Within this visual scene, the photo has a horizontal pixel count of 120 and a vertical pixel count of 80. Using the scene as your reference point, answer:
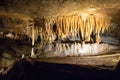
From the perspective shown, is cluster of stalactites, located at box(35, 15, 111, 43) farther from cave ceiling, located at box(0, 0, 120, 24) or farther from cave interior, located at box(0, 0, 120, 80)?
cave ceiling, located at box(0, 0, 120, 24)

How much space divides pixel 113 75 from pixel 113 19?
1.19m

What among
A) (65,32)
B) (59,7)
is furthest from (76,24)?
(59,7)

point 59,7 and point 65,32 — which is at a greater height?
point 59,7

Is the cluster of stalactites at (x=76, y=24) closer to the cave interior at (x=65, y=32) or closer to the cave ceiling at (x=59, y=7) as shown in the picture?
the cave interior at (x=65, y=32)

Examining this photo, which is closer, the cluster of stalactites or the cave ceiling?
the cave ceiling

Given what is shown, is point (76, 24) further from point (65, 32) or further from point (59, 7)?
point (59, 7)

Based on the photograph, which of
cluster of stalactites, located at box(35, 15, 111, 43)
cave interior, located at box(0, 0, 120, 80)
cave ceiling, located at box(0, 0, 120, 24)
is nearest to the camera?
cave ceiling, located at box(0, 0, 120, 24)

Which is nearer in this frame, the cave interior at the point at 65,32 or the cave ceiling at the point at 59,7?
the cave ceiling at the point at 59,7

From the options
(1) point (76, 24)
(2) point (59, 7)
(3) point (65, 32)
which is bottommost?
(3) point (65, 32)

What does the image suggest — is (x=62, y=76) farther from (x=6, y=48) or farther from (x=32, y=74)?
(x=6, y=48)

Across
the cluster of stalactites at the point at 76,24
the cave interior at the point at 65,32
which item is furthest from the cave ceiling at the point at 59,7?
the cluster of stalactites at the point at 76,24

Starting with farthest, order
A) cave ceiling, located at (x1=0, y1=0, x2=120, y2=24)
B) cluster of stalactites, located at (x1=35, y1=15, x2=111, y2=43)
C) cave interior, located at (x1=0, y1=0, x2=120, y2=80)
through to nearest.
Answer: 1. cluster of stalactites, located at (x1=35, y1=15, x2=111, y2=43)
2. cave interior, located at (x1=0, y1=0, x2=120, y2=80)
3. cave ceiling, located at (x1=0, y1=0, x2=120, y2=24)

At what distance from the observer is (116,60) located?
488 cm

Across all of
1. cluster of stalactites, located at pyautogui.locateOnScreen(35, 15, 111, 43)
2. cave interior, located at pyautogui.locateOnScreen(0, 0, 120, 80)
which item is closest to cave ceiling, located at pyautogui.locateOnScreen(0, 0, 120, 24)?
Answer: cave interior, located at pyautogui.locateOnScreen(0, 0, 120, 80)
